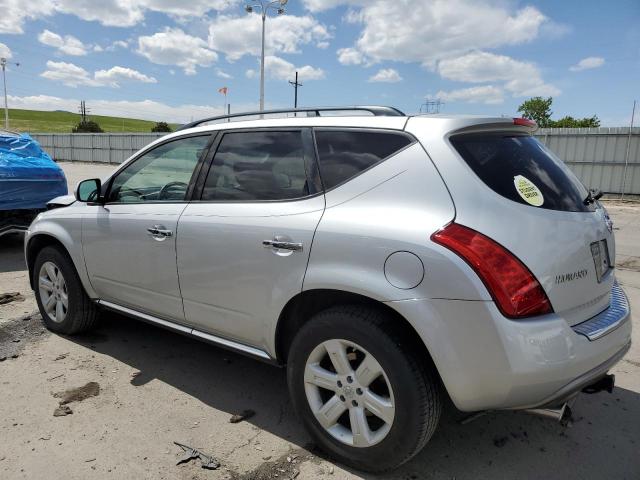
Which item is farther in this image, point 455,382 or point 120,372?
point 120,372

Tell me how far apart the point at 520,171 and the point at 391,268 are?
0.81 m

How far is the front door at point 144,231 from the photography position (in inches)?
124

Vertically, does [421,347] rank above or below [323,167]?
below

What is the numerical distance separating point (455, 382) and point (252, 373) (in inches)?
72.8

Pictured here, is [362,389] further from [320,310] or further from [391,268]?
[391,268]

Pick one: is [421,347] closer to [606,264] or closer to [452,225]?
[452,225]

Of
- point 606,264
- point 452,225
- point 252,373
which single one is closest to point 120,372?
point 252,373

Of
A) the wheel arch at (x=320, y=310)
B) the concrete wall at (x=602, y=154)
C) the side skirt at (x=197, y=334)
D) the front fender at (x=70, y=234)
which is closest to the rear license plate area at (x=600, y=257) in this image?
the wheel arch at (x=320, y=310)

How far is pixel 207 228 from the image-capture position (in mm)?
2883

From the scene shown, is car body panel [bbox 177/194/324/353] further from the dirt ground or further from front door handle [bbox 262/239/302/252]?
the dirt ground

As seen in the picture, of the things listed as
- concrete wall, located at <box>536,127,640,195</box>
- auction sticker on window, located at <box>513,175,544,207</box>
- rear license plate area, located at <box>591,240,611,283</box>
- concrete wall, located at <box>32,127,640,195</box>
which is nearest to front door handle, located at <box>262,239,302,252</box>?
auction sticker on window, located at <box>513,175,544,207</box>

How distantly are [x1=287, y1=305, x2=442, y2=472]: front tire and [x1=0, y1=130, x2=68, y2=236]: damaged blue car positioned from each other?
5.87m

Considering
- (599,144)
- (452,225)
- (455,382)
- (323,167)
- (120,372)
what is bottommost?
(120,372)

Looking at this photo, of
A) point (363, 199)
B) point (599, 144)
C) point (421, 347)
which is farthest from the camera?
point (599, 144)
